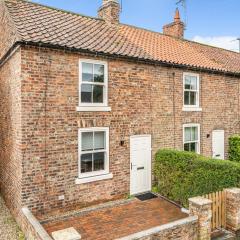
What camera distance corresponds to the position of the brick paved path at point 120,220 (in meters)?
7.74

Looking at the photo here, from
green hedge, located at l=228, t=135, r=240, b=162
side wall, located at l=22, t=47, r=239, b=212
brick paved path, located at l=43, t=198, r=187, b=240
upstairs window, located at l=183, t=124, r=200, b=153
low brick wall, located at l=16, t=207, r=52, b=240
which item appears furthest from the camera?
green hedge, located at l=228, t=135, r=240, b=162

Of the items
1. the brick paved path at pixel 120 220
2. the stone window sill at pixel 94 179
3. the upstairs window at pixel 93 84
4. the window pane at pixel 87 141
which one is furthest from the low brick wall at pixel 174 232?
the upstairs window at pixel 93 84

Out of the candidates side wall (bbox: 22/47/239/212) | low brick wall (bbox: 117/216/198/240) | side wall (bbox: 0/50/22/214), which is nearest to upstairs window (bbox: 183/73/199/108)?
side wall (bbox: 22/47/239/212)

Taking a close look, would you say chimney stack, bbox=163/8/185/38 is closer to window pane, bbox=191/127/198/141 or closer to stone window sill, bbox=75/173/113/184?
window pane, bbox=191/127/198/141

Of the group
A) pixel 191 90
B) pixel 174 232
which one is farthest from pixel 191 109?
pixel 174 232

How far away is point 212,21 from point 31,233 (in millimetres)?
23178

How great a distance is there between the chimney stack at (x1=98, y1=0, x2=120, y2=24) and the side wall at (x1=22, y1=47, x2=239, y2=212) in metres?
4.35

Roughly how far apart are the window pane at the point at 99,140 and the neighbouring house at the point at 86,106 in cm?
4

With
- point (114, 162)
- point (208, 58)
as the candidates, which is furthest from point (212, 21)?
point (114, 162)

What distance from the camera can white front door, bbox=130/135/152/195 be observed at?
36.1 feet

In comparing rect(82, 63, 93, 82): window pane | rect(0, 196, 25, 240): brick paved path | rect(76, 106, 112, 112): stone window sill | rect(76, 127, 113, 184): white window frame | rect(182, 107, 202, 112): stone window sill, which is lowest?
rect(0, 196, 25, 240): brick paved path

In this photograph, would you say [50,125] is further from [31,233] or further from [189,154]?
[189,154]

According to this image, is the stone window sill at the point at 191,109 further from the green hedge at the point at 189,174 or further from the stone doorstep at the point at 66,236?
the stone doorstep at the point at 66,236

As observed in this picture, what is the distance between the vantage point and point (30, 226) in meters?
7.20
